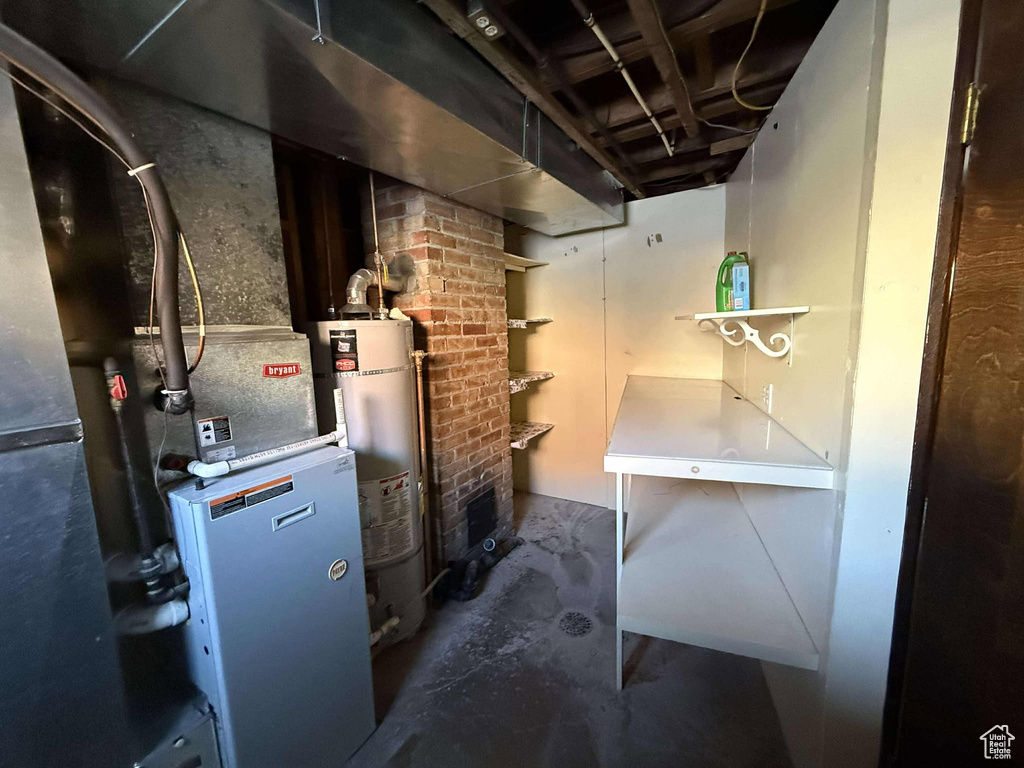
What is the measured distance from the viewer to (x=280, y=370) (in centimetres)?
129

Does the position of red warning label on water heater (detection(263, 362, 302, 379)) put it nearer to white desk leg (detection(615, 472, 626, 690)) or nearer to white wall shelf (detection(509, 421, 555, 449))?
white desk leg (detection(615, 472, 626, 690))

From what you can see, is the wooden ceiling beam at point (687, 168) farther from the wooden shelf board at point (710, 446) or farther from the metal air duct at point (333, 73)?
the wooden shelf board at point (710, 446)

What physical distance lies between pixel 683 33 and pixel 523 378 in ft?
6.83

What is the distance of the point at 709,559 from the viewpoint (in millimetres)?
1627

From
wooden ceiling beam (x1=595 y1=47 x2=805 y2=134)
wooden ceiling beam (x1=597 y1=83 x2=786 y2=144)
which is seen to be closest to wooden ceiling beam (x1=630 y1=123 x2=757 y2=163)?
wooden ceiling beam (x1=597 y1=83 x2=786 y2=144)

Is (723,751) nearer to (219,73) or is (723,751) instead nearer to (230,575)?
(230,575)

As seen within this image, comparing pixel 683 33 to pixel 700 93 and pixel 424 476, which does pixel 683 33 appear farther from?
pixel 424 476

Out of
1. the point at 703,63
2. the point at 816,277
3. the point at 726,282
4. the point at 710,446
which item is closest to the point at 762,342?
the point at 726,282

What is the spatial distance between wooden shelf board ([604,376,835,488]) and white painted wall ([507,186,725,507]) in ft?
3.06

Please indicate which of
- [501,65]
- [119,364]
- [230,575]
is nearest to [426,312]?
[501,65]

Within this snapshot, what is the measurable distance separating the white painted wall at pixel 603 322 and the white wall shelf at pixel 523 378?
12cm

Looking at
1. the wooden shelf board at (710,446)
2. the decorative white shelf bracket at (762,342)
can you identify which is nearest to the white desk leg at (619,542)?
the wooden shelf board at (710,446)

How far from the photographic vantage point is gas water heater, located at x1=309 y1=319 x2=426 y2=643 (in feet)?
5.28

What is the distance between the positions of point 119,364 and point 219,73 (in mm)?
803
